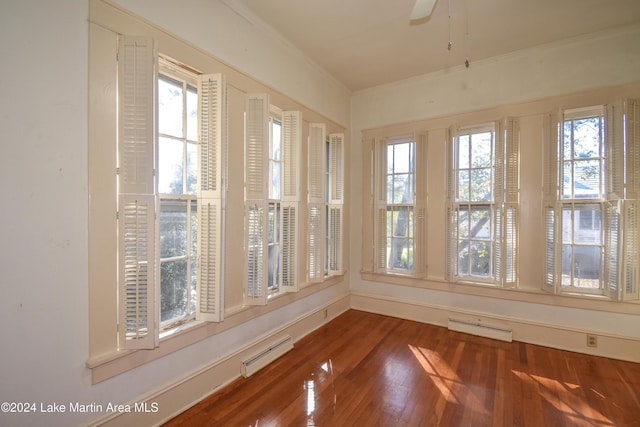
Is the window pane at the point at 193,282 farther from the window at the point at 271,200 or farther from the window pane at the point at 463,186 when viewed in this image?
the window pane at the point at 463,186

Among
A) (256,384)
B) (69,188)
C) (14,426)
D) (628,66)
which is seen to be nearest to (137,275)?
(69,188)

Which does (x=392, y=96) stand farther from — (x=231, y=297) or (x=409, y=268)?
(x=231, y=297)

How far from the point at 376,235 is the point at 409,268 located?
0.67m

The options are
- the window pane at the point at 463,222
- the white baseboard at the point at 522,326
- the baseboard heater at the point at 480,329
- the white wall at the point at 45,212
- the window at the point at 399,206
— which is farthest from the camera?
the window at the point at 399,206

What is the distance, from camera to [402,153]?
13.3 feet

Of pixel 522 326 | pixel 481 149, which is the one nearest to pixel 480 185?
pixel 481 149

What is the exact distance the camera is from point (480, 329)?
11.1ft

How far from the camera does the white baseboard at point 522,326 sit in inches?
112

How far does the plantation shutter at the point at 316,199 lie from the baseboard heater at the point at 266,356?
0.75 m

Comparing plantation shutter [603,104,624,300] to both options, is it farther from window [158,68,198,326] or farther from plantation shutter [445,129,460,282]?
window [158,68,198,326]

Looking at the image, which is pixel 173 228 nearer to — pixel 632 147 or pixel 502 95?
pixel 502 95

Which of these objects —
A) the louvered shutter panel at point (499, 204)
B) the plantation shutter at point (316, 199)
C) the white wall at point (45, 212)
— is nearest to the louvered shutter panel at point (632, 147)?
the louvered shutter panel at point (499, 204)

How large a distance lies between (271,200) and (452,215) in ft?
7.77

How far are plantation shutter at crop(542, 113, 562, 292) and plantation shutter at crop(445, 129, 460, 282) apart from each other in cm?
91
